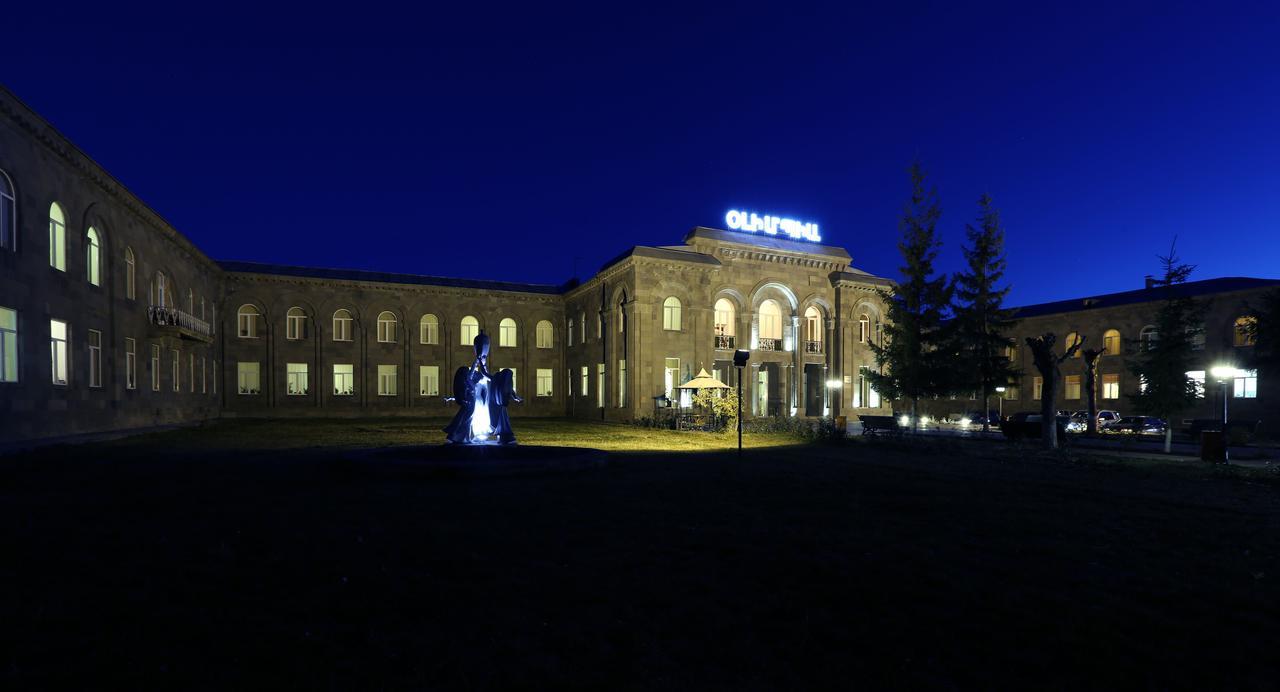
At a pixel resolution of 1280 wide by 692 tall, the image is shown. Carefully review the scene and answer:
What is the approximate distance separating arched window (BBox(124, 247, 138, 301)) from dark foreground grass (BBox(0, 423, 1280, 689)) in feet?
62.9

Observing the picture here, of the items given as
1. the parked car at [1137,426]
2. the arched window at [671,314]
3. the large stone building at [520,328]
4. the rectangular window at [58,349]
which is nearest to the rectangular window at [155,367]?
the large stone building at [520,328]

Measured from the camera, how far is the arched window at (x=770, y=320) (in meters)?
40.8

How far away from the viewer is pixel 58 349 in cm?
2017

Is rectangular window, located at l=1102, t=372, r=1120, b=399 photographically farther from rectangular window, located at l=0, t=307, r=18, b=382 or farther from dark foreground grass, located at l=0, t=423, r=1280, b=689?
rectangular window, located at l=0, t=307, r=18, b=382

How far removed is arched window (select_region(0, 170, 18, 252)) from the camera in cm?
1769

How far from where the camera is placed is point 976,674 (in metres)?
3.76

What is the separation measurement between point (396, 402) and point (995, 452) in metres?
35.7

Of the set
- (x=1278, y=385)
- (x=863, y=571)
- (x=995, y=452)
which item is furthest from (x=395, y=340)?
(x=1278, y=385)

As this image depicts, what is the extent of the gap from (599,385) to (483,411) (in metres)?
25.3

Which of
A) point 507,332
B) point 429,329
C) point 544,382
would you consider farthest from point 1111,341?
point 429,329

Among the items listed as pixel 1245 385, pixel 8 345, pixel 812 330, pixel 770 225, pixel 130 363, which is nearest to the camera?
pixel 8 345

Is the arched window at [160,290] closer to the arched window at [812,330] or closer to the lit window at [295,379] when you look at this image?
the lit window at [295,379]

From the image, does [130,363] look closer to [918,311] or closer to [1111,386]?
[918,311]

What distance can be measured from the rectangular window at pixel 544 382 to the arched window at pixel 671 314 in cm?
1300
